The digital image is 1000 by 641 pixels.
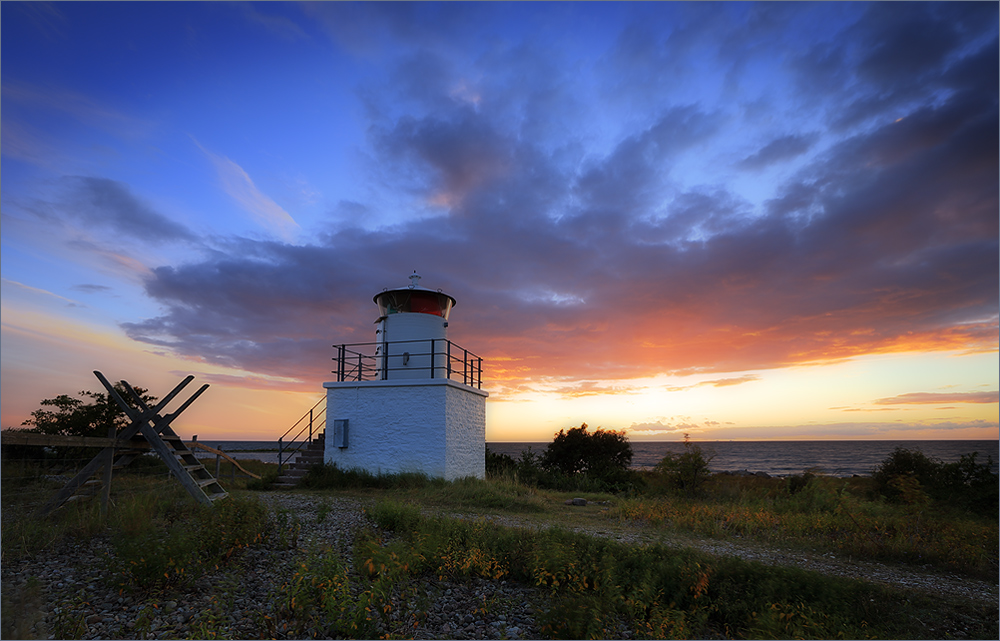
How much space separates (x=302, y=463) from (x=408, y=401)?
4.74m

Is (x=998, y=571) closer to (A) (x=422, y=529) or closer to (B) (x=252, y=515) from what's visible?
(A) (x=422, y=529)

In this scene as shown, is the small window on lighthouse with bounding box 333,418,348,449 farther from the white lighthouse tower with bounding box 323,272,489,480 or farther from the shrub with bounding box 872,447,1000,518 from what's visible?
the shrub with bounding box 872,447,1000,518

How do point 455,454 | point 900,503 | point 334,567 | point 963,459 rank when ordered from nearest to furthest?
point 334,567 → point 900,503 → point 963,459 → point 455,454

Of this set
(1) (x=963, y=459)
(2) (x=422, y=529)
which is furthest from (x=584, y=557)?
(1) (x=963, y=459)

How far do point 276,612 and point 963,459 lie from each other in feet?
64.5

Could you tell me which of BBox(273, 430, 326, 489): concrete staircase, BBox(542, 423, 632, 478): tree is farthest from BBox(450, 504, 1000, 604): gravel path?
BBox(542, 423, 632, 478): tree

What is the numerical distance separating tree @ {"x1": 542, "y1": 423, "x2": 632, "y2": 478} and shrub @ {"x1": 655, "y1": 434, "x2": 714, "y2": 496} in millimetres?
6639

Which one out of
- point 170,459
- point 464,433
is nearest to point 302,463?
point 464,433

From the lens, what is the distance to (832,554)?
9.27 meters

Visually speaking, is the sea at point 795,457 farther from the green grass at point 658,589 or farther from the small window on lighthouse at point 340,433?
the green grass at point 658,589

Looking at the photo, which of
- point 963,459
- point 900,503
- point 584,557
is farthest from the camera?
point 963,459

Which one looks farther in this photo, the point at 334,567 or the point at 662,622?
the point at 334,567

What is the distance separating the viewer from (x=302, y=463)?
19094 mm

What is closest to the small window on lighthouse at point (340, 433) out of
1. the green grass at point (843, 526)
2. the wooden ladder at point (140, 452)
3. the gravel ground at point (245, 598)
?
the wooden ladder at point (140, 452)
